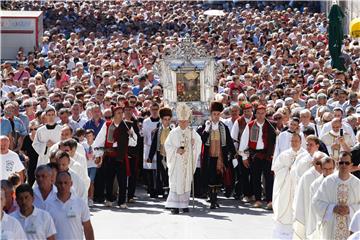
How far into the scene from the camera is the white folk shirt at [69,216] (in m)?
13.0

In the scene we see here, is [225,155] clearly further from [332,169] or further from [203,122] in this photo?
[332,169]

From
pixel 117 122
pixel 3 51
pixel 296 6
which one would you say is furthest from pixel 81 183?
pixel 296 6

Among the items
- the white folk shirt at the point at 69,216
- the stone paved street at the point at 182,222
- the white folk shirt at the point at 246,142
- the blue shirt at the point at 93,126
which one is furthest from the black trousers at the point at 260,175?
the white folk shirt at the point at 69,216

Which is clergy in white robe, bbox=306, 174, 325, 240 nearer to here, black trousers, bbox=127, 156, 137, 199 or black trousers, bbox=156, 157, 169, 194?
black trousers, bbox=127, 156, 137, 199

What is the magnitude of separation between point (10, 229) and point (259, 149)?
334 inches

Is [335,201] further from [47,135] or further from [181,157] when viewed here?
[47,135]

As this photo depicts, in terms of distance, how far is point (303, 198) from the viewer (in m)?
15.7

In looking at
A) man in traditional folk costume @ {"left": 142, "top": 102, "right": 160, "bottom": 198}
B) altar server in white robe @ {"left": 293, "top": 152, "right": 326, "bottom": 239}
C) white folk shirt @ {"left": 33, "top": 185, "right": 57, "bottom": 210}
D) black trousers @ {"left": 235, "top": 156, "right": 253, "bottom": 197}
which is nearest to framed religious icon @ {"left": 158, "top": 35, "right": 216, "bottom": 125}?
man in traditional folk costume @ {"left": 142, "top": 102, "right": 160, "bottom": 198}

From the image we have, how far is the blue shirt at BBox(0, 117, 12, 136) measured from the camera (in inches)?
772

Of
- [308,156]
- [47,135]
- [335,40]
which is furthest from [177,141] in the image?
→ [335,40]

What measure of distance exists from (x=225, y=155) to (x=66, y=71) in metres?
9.12

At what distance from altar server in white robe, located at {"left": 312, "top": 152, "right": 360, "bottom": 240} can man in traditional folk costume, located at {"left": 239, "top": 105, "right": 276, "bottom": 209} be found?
16.6ft

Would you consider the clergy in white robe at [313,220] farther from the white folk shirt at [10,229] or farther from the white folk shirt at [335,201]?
the white folk shirt at [10,229]

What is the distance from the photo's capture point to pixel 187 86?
21.6 m
